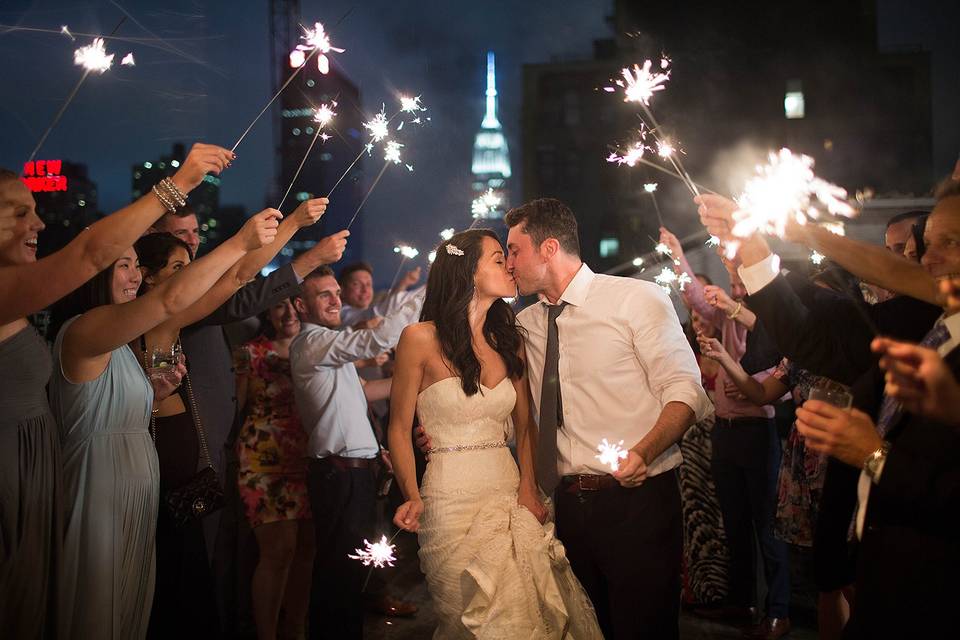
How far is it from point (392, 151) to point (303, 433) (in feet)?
6.01

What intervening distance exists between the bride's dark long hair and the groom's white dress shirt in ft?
0.96

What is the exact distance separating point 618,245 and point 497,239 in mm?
29741

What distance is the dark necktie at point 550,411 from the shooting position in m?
3.23

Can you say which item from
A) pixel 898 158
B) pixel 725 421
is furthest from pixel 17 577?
pixel 898 158

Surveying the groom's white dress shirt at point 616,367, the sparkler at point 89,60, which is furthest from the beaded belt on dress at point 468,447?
the sparkler at point 89,60

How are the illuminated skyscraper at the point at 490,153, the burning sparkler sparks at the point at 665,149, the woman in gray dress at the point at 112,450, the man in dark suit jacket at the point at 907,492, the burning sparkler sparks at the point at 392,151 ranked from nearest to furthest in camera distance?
the man in dark suit jacket at the point at 907,492 < the woman in gray dress at the point at 112,450 < the burning sparkler sparks at the point at 665,149 < the burning sparkler sparks at the point at 392,151 < the illuminated skyscraper at the point at 490,153

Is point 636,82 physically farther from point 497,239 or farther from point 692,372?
point 692,372

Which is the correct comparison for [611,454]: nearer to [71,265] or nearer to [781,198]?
[781,198]

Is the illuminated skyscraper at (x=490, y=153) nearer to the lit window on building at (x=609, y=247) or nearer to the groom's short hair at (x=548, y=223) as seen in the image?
the lit window on building at (x=609, y=247)

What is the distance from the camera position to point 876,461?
1.83m

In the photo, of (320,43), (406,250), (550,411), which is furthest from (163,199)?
(406,250)

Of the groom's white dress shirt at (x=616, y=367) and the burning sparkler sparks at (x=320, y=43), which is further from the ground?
the burning sparkler sparks at (x=320, y=43)

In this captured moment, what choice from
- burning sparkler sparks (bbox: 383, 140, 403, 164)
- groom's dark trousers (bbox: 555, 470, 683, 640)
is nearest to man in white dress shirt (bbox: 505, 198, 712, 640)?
groom's dark trousers (bbox: 555, 470, 683, 640)

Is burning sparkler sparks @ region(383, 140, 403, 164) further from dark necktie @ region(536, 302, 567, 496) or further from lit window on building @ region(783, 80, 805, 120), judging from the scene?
lit window on building @ region(783, 80, 805, 120)
